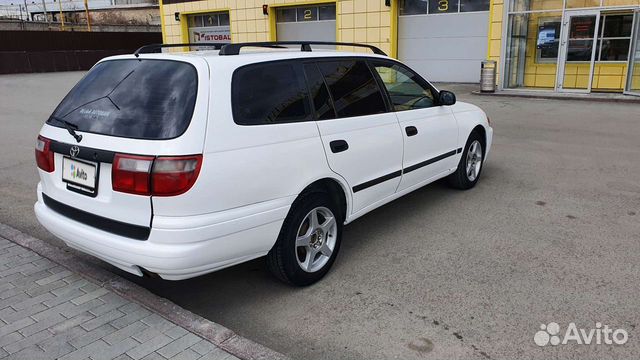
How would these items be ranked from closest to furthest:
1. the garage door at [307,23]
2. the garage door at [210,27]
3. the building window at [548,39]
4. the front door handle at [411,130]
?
the front door handle at [411,130] < the building window at [548,39] < the garage door at [307,23] < the garage door at [210,27]

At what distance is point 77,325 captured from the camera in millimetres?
3062

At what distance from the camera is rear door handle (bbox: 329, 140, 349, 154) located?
369 centimetres

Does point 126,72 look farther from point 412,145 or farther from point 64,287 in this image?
point 412,145

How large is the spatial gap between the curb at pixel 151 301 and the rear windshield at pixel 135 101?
1068mm

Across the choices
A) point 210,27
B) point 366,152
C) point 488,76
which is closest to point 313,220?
point 366,152

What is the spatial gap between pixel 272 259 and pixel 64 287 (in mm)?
1451

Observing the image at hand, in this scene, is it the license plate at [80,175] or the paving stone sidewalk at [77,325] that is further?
the license plate at [80,175]

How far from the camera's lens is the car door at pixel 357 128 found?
3.74 metres

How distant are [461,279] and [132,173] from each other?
7.83 ft

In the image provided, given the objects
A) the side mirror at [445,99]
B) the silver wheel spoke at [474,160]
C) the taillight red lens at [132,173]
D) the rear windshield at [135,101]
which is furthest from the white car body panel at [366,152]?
the silver wheel spoke at [474,160]

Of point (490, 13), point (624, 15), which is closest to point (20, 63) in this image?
point (490, 13)

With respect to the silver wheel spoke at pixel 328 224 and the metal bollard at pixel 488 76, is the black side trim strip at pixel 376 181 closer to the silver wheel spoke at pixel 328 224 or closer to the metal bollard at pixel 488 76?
the silver wheel spoke at pixel 328 224

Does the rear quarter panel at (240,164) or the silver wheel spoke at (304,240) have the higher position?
the rear quarter panel at (240,164)

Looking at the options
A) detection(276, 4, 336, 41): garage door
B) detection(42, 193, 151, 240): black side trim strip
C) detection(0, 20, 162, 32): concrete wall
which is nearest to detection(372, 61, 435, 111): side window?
detection(42, 193, 151, 240): black side trim strip
